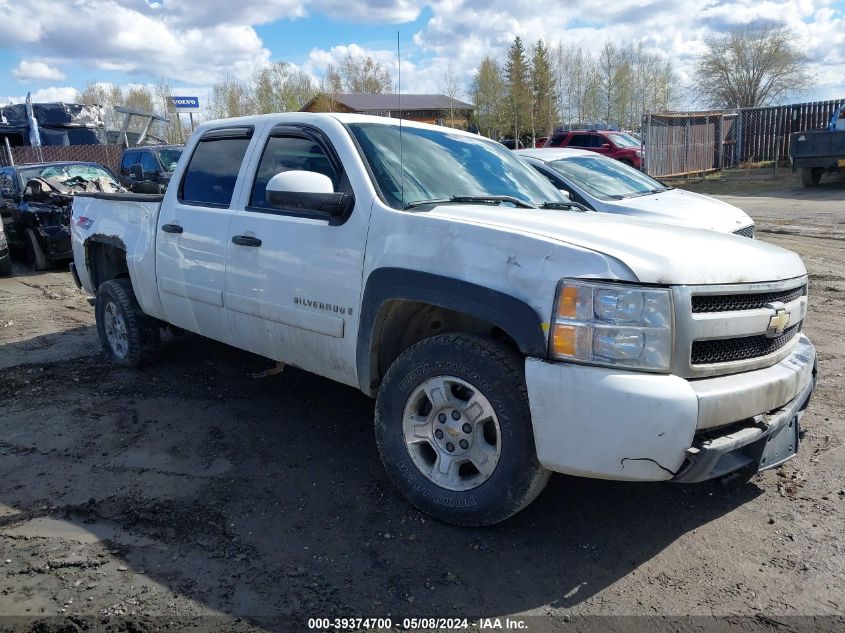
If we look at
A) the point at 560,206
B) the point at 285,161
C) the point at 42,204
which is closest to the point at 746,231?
the point at 560,206

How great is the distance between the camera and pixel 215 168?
4.76 metres

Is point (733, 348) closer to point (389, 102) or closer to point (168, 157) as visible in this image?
point (168, 157)

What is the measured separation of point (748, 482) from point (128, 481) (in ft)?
11.2

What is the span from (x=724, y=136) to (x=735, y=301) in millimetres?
26937

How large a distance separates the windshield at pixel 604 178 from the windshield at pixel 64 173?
27.9 feet

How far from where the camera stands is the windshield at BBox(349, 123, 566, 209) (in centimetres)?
374

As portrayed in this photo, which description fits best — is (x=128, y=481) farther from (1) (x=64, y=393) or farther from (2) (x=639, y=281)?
(2) (x=639, y=281)

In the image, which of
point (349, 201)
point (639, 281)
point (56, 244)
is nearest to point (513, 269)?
point (639, 281)

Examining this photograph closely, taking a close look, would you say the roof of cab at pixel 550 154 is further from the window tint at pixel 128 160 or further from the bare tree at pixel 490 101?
the bare tree at pixel 490 101

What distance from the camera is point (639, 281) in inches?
107

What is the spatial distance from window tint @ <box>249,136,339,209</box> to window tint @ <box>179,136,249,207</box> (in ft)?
0.85

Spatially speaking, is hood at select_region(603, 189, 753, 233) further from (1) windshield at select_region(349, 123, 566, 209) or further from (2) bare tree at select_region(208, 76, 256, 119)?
(2) bare tree at select_region(208, 76, 256, 119)

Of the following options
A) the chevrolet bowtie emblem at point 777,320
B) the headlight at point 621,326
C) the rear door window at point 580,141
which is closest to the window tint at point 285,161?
the headlight at point 621,326

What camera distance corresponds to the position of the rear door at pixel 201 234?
4496 mm
